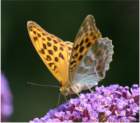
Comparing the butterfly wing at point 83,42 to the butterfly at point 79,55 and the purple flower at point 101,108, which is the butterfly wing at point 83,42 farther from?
the purple flower at point 101,108

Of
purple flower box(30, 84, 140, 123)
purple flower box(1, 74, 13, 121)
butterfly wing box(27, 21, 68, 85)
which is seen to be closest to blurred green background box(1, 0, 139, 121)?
purple flower box(1, 74, 13, 121)

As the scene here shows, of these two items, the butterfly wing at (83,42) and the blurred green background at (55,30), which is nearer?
the butterfly wing at (83,42)

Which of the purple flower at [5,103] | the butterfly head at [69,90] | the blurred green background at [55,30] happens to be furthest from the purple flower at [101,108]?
the blurred green background at [55,30]

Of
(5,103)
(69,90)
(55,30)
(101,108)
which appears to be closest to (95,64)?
(69,90)

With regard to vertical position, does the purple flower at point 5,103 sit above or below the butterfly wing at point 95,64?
below

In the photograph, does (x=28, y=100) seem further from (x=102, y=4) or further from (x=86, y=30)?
(x=86, y=30)

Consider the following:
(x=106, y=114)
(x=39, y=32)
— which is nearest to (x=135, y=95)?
(x=106, y=114)

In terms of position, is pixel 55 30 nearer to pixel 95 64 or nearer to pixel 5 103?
pixel 5 103

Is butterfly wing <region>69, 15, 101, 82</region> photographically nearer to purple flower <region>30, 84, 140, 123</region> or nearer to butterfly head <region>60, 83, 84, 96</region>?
butterfly head <region>60, 83, 84, 96</region>
